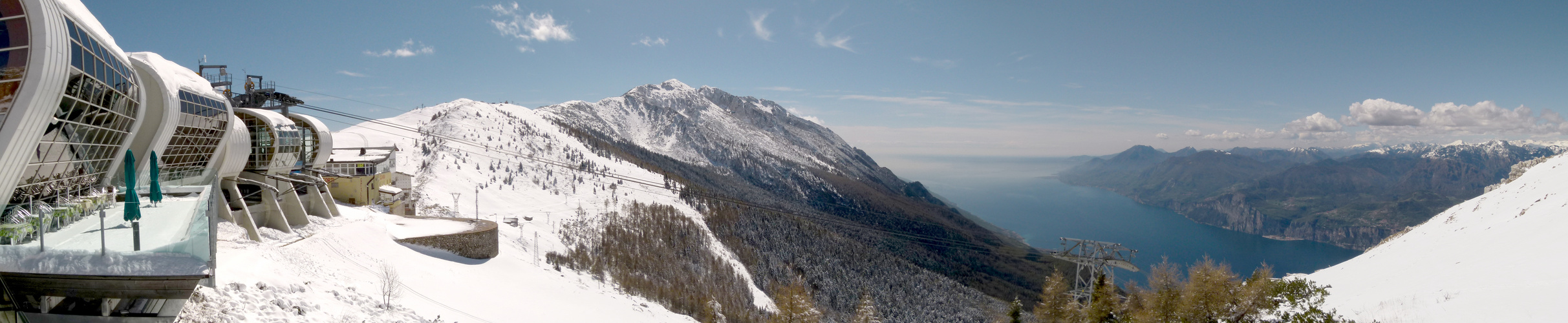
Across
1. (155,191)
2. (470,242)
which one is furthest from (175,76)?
(470,242)

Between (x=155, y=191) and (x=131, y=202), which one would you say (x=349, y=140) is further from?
(x=131, y=202)

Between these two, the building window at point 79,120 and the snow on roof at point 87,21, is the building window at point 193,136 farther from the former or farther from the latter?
the snow on roof at point 87,21

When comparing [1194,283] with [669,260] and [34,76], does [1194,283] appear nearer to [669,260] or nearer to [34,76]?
[34,76]

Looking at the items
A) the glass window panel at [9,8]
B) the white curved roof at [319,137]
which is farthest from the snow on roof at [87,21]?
the white curved roof at [319,137]

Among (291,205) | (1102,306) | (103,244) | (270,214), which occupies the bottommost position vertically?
(1102,306)

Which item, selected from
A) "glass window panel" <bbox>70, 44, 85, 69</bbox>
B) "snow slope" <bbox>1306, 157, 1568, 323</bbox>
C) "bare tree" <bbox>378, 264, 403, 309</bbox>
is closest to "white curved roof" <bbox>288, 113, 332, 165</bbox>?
"bare tree" <bbox>378, 264, 403, 309</bbox>

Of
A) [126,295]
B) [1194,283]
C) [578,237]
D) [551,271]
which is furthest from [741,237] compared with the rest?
[126,295]
